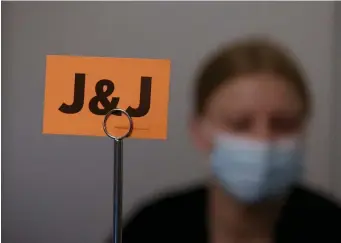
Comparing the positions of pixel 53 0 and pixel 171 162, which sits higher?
pixel 53 0

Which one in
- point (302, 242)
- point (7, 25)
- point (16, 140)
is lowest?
point (302, 242)

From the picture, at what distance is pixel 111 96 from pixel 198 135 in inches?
4.2

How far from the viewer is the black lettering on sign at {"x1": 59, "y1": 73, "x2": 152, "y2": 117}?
1.73 feet

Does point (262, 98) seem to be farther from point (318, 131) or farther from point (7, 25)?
point (7, 25)

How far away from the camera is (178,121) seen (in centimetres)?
54

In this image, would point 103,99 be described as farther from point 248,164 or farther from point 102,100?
point 248,164

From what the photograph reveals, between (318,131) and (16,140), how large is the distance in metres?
0.34

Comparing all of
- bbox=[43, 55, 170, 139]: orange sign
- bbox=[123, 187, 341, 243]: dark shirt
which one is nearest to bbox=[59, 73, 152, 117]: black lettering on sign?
bbox=[43, 55, 170, 139]: orange sign

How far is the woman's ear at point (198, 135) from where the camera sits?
54 centimetres

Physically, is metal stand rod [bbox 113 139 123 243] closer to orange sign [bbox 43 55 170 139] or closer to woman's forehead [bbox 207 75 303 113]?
orange sign [bbox 43 55 170 139]

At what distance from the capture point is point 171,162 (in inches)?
21.5

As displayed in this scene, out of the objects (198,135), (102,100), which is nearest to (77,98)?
(102,100)

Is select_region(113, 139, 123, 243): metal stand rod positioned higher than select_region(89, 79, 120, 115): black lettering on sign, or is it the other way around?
select_region(89, 79, 120, 115): black lettering on sign

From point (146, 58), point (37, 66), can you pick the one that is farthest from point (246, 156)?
point (37, 66)
